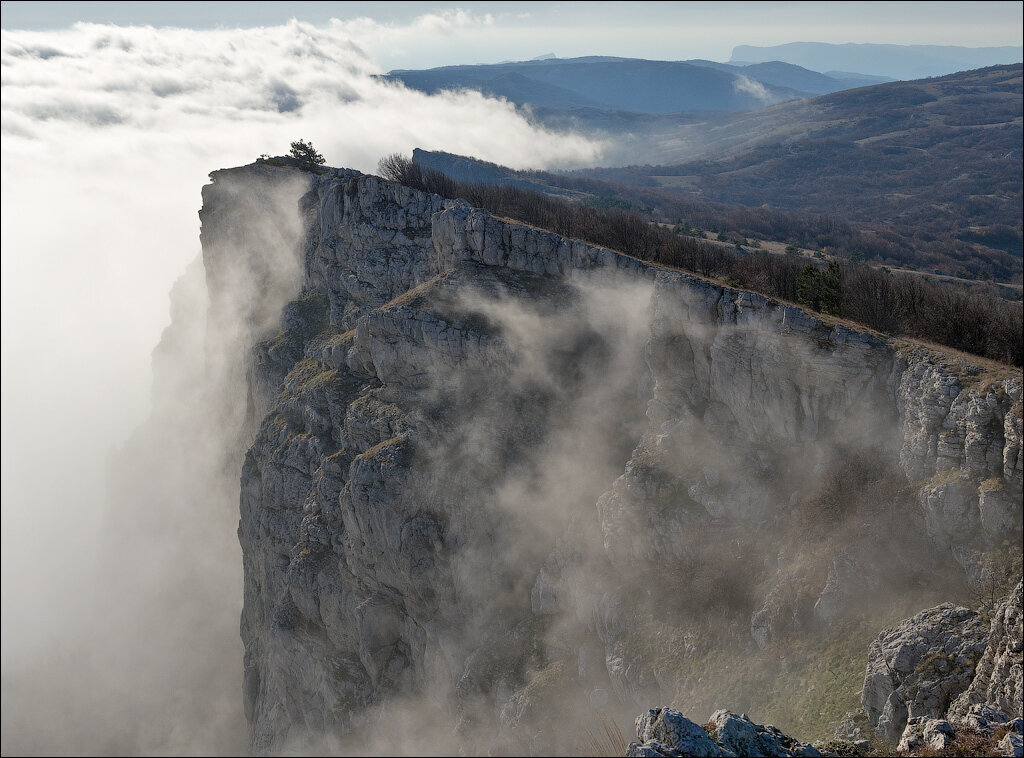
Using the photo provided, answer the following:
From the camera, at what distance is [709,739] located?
18.2m

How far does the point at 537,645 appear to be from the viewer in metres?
43.1

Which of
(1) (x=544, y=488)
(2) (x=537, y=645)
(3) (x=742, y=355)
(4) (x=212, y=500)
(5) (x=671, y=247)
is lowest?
(4) (x=212, y=500)

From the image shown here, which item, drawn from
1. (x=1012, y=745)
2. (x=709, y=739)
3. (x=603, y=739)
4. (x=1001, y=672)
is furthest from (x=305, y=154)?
(x=1012, y=745)

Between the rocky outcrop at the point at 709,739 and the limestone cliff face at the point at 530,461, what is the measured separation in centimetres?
1441

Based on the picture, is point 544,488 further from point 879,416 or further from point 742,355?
point 879,416

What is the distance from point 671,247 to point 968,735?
1679 inches

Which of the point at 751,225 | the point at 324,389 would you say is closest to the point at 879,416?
the point at 324,389

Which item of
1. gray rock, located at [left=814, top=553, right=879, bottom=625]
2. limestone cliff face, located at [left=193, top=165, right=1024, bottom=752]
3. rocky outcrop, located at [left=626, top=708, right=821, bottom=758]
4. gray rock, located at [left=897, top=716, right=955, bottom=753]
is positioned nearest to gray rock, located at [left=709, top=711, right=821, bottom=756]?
rocky outcrop, located at [left=626, top=708, right=821, bottom=758]

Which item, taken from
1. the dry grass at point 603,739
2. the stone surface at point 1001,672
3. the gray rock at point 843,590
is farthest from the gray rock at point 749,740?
the dry grass at point 603,739

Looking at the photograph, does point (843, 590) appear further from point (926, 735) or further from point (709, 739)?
point (709, 739)

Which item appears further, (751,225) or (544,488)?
(751,225)

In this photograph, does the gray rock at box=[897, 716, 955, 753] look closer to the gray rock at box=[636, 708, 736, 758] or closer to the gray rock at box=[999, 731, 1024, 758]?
the gray rock at box=[999, 731, 1024, 758]

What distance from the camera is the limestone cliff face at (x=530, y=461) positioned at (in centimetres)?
3381

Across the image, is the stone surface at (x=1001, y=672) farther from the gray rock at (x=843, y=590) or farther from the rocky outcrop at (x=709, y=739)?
the gray rock at (x=843, y=590)
